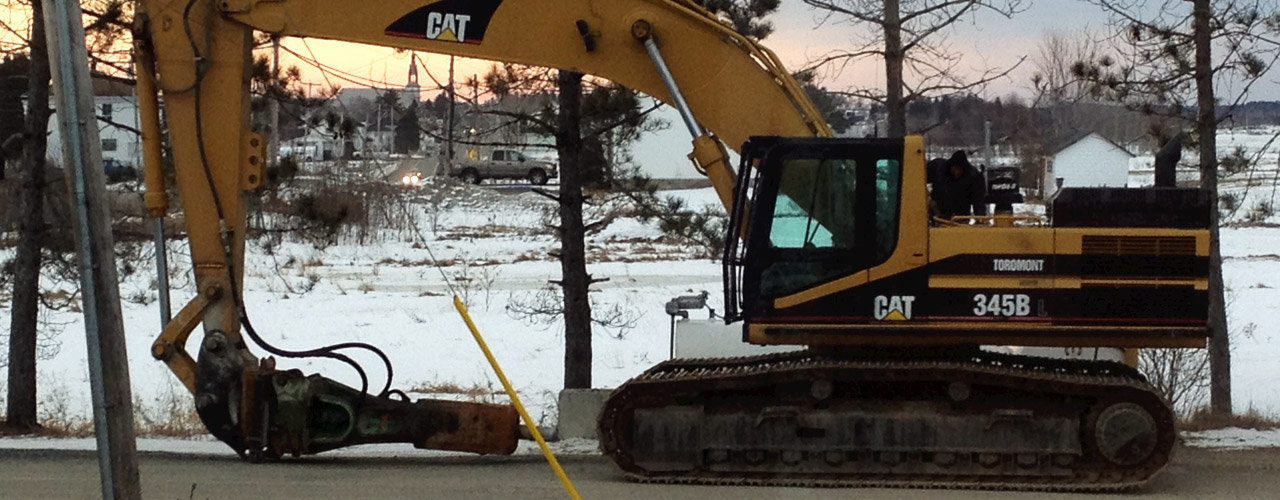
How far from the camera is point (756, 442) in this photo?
8625mm

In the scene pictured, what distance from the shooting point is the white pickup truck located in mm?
47656

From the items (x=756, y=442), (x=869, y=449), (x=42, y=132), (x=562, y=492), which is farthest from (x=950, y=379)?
(x=42, y=132)

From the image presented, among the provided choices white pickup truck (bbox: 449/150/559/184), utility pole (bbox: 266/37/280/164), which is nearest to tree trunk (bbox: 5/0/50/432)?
utility pole (bbox: 266/37/280/164)

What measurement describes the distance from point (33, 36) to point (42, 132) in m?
0.84

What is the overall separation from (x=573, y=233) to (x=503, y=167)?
37714 mm

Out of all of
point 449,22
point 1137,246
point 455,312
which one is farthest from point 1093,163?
point 449,22

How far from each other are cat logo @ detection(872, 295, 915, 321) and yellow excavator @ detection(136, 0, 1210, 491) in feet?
0.05

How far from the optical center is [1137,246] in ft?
27.4

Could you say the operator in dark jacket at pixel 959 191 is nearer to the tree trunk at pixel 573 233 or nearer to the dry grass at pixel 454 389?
the tree trunk at pixel 573 233

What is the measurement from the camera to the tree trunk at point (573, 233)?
489 inches

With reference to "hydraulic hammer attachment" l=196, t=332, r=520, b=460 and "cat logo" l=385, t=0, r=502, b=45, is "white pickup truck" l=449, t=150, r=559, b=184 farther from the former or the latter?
"cat logo" l=385, t=0, r=502, b=45

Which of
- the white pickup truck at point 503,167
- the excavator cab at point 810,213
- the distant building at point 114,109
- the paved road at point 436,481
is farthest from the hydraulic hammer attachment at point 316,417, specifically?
the white pickup truck at point 503,167

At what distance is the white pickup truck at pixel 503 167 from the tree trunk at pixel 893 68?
112ft

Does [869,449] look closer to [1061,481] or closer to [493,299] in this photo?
[1061,481]
